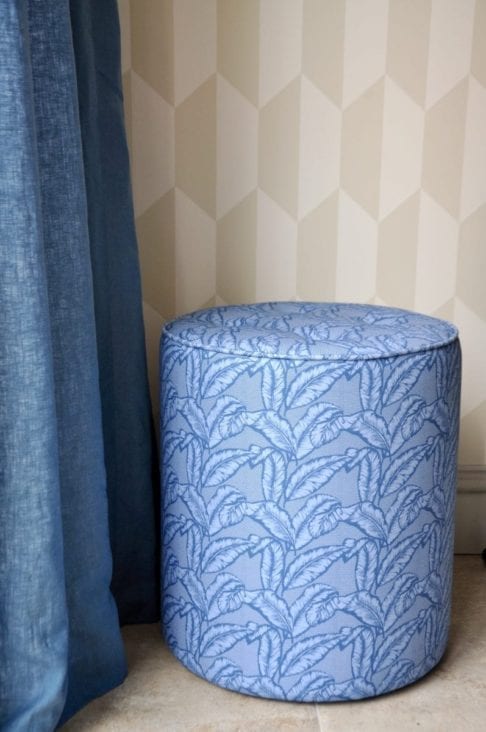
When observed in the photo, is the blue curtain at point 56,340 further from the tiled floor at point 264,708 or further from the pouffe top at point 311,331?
the pouffe top at point 311,331

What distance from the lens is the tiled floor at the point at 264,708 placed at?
1525 millimetres

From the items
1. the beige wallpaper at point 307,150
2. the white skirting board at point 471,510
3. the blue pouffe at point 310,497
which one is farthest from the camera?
the white skirting board at point 471,510

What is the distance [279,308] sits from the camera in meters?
1.77

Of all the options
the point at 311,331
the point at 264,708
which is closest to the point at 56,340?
the point at 311,331

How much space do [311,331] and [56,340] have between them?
37 centimetres

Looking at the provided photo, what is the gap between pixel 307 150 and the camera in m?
1.93

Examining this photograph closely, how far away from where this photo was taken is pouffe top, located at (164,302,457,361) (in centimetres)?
146

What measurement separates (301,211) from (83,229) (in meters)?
0.61

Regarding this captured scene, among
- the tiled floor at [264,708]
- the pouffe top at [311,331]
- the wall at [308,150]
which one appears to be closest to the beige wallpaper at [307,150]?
the wall at [308,150]

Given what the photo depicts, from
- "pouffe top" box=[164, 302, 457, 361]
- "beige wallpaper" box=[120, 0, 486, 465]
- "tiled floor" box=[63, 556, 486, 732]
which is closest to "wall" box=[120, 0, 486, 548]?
"beige wallpaper" box=[120, 0, 486, 465]

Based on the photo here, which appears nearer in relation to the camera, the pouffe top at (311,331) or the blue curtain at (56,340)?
the blue curtain at (56,340)

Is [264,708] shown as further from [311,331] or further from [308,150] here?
[308,150]

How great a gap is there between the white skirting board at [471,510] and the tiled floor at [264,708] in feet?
1.36

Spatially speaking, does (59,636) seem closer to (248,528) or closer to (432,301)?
(248,528)
